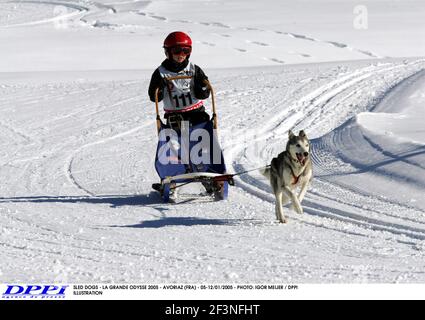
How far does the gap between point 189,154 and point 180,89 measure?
66 cm

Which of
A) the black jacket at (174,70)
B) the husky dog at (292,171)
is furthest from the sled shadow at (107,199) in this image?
the husky dog at (292,171)

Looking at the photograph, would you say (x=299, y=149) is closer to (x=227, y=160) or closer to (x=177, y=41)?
(x=177, y=41)

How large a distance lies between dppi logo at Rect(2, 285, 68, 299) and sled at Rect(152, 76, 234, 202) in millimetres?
3180

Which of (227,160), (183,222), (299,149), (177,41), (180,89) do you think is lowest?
(227,160)

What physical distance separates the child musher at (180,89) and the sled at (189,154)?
87 millimetres

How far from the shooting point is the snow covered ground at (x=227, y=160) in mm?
5996

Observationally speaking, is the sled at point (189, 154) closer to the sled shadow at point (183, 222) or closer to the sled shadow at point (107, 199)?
the sled shadow at point (107, 199)

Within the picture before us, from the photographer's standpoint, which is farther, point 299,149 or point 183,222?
point 183,222

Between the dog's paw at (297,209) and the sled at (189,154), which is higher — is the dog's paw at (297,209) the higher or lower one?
the lower one

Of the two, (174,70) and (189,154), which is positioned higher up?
(174,70)

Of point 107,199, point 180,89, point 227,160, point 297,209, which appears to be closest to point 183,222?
point 297,209

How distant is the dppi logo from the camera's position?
485 cm

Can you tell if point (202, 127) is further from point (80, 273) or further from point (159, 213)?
point (80, 273)

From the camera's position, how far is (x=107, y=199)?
849 centimetres
